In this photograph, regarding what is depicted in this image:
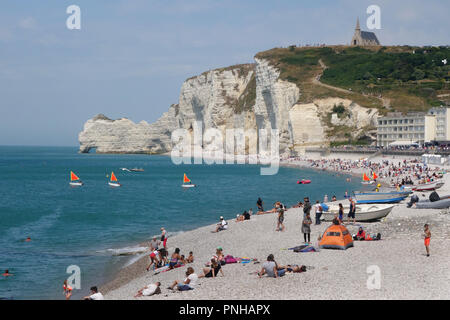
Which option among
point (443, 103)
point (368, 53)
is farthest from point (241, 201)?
point (368, 53)

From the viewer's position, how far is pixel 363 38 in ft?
568

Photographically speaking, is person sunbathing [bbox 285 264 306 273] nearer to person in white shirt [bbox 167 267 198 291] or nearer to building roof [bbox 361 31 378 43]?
person in white shirt [bbox 167 267 198 291]

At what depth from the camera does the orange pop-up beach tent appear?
60.6 ft

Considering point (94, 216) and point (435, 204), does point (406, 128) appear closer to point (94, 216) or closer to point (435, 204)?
point (94, 216)

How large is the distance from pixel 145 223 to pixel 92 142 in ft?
535

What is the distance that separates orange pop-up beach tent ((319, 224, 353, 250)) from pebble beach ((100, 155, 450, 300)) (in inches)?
10.3

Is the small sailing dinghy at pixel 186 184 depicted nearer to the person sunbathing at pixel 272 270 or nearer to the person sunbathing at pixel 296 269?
the person sunbathing at pixel 296 269

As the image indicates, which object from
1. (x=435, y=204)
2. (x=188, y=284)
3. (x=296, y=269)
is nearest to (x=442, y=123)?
(x=435, y=204)

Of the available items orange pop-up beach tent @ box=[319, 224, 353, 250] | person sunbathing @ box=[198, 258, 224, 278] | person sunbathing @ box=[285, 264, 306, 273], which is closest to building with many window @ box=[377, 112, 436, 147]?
orange pop-up beach tent @ box=[319, 224, 353, 250]

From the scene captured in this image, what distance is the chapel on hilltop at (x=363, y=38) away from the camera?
172 metres

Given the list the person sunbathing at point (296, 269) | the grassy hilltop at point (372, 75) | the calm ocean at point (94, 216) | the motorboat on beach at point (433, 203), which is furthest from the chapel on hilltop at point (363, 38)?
the person sunbathing at point (296, 269)

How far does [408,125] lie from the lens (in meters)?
92.0

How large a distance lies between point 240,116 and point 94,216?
317 ft
